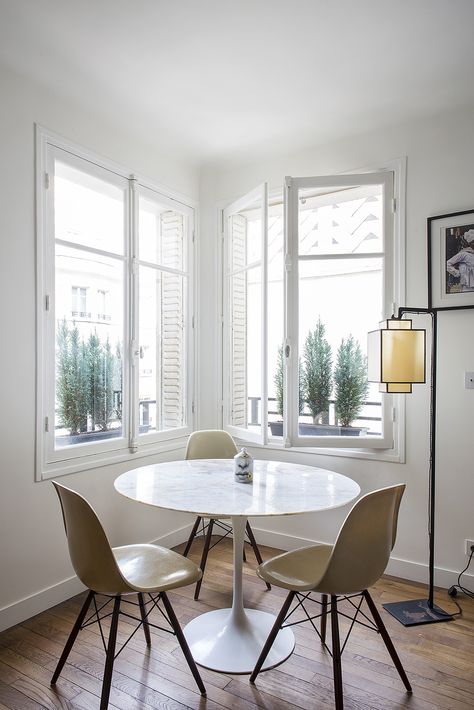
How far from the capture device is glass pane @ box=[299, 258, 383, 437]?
313cm

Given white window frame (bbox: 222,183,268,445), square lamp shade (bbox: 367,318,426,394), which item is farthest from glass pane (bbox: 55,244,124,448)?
square lamp shade (bbox: 367,318,426,394)

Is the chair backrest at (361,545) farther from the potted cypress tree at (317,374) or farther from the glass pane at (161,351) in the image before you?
the glass pane at (161,351)

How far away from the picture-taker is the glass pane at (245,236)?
11.5ft

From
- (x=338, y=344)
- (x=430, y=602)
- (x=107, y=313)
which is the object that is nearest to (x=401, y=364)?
(x=338, y=344)

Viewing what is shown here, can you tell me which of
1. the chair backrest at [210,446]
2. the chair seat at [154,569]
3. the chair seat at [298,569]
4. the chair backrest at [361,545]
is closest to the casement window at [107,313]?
the chair backrest at [210,446]

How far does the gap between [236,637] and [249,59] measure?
279 centimetres

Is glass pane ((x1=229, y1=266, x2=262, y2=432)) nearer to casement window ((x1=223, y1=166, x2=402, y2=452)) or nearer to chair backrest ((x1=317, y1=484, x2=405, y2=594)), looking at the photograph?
casement window ((x1=223, y1=166, x2=402, y2=452))

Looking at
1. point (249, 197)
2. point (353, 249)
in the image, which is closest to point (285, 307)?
point (353, 249)

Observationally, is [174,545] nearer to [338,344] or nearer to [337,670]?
[338,344]

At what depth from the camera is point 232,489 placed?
220 centimetres

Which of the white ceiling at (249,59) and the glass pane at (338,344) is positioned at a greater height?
the white ceiling at (249,59)

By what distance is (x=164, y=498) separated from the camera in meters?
2.01

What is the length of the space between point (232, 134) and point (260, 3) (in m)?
1.27

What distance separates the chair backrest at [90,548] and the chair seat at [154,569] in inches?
3.1
